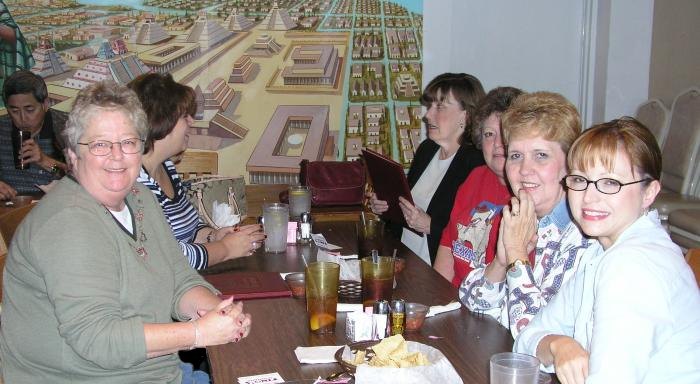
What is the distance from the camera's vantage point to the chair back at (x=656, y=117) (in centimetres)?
457

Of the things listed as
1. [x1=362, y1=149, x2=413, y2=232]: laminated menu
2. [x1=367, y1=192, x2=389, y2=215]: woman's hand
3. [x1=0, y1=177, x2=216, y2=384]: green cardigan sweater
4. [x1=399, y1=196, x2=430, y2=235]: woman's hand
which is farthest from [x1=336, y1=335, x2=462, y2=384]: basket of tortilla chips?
[x1=367, y1=192, x2=389, y2=215]: woman's hand

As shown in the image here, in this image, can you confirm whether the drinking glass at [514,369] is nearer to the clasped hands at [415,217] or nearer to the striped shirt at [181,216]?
the striped shirt at [181,216]

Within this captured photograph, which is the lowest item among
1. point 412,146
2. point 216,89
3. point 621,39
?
point 412,146

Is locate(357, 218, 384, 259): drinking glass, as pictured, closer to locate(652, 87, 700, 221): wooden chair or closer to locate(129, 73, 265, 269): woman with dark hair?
locate(129, 73, 265, 269): woman with dark hair

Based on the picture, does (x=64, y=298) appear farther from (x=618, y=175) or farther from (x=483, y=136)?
(x=483, y=136)

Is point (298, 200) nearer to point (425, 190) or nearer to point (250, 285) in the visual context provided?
point (425, 190)

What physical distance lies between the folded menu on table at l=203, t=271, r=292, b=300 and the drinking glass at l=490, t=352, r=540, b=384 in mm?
903

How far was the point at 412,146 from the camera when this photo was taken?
533 centimetres

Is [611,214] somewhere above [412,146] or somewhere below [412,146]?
above

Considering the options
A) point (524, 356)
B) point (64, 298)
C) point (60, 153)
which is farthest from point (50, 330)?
point (60, 153)

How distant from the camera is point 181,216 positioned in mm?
3025

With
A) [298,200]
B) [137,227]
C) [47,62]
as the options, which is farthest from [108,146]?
[47,62]

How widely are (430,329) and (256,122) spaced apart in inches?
135

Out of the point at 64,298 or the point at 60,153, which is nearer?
the point at 64,298
